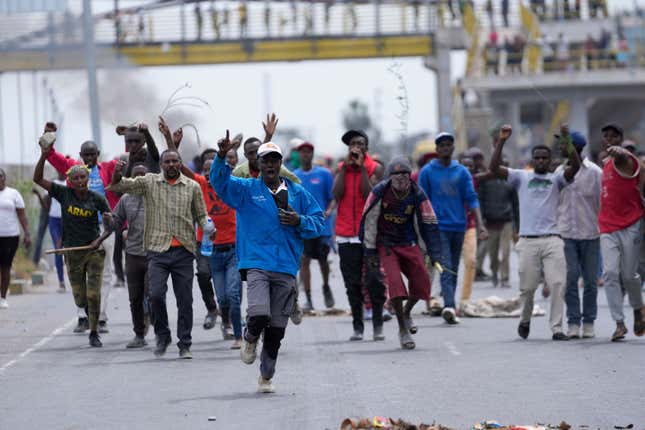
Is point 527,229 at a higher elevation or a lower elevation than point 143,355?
higher

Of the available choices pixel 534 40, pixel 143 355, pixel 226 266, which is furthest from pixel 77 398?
pixel 534 40

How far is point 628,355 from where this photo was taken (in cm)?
1228

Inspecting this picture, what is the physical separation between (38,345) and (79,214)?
4.17ft

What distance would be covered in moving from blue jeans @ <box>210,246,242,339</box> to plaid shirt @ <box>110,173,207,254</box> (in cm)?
83

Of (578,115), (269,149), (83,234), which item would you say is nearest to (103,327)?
(83,234)

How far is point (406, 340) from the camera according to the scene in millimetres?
13078

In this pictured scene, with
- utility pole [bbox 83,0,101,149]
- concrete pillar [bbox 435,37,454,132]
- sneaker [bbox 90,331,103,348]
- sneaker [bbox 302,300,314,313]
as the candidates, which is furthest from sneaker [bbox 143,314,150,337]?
concrete pillar [bbox 435,37,454,132]

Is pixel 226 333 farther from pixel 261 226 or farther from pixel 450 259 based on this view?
pixel 261 226

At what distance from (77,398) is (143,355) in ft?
8.85

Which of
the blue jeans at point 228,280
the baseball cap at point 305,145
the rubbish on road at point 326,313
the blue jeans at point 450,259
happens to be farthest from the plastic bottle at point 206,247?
the rubbish on road at point 326,313

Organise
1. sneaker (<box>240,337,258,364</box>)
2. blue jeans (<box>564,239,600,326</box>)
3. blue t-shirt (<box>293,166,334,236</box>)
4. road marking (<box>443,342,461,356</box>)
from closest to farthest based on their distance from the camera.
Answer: sneaker (<box>240,337,258,364</box>)
road marking (<box>443,342,461,356</box>)
blue jeans (<box>564,239,600,326</box>)
blue t-shirt (<box>293,166,334,236</box>)

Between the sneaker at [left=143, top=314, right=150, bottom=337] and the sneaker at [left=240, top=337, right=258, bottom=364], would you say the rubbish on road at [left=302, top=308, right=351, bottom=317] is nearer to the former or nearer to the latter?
the sneaker at [left=143, top=314, right=150, bottom=337]

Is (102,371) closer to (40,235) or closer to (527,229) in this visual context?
(527,229)

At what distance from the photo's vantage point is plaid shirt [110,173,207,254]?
491 inches
